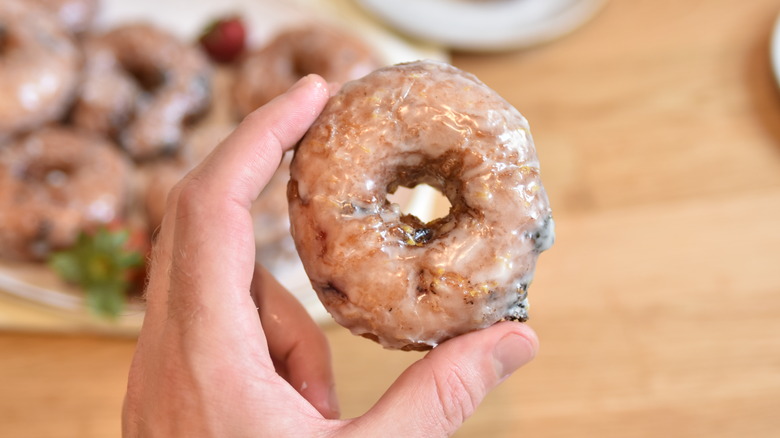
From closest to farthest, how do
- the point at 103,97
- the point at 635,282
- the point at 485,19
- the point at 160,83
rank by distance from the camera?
the point at 635,282
the point at 103,97
the point at 160,83
the point at 485,19

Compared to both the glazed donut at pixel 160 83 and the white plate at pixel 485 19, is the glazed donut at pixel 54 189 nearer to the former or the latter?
the glazed donut at pixel 160 83

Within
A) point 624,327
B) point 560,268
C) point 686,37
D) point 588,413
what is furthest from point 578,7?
point 588,413

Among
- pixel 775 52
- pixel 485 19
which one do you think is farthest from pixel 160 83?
pixel 775 52

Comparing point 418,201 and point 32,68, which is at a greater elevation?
point 32,68

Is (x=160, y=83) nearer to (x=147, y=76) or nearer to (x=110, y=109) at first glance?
(x=147, y=76)

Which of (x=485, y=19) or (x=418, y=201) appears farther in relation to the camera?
(x=485, y=19)

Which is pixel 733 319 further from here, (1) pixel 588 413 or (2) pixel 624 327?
(1) pixel 588 413
